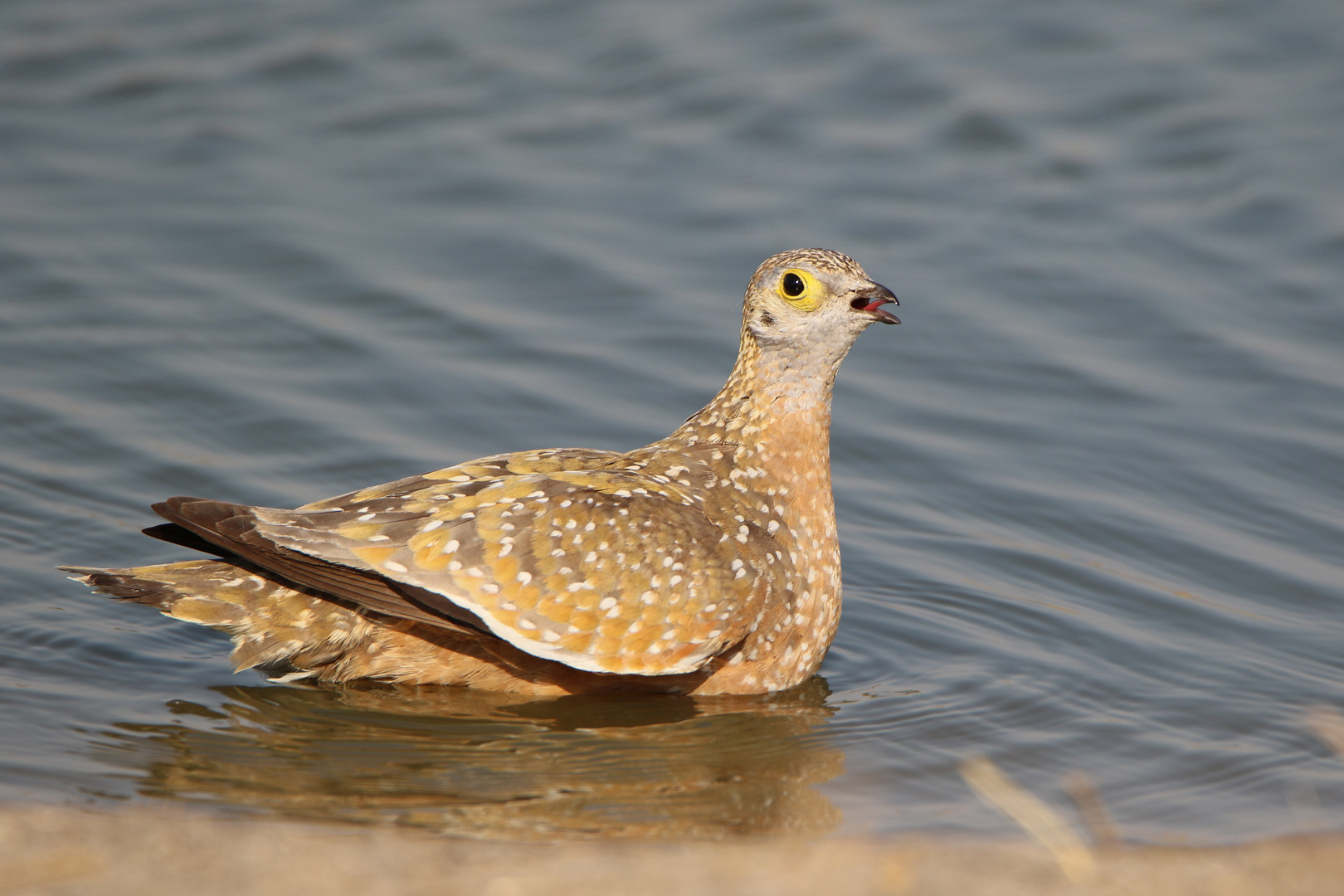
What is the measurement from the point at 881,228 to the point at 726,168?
6.71 feet

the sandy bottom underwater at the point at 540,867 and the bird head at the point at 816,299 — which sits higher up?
the bird head at the point at 816,299

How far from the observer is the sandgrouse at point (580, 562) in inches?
297

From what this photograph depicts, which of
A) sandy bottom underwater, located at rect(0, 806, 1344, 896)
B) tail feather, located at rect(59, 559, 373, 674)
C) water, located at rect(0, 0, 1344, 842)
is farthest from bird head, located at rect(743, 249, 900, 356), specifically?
sandy bottom underwater, located at rect(0, 806, 1344, 896)

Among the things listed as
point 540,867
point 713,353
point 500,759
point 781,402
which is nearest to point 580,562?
point 500,759

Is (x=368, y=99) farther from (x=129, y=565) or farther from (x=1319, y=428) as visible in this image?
(x=1319, y=428)

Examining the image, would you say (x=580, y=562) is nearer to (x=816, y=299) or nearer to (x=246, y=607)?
(x=246, y=607)

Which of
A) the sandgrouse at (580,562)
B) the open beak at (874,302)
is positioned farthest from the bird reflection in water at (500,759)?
the open beak at (874,302)

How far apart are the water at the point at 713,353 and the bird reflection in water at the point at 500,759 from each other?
3 centimetres

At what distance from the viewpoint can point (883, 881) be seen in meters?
5.46

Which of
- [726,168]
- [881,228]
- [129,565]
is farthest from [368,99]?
[129,565]

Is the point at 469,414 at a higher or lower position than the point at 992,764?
higher

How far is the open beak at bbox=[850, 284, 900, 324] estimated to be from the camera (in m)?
8.49

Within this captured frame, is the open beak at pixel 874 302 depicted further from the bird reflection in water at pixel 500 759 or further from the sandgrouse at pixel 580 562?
the bird reflection in water at pixel 500 759

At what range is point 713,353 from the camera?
1258cm
